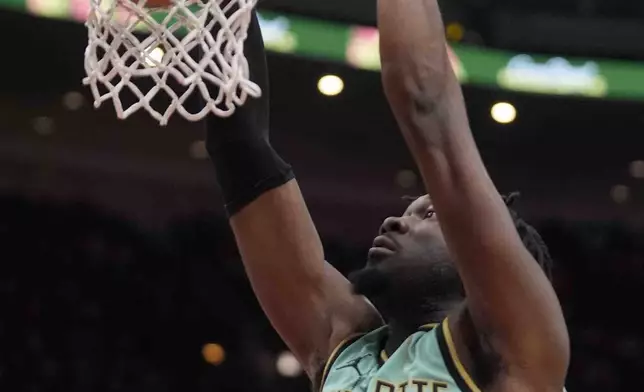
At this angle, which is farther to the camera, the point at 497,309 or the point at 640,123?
the point at 640,123

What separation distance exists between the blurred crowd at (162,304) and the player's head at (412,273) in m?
3.53

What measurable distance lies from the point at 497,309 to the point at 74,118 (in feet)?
13.5

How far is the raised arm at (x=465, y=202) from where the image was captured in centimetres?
122

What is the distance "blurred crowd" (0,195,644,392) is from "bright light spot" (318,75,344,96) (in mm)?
963

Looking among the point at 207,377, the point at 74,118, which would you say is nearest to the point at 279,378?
the point at 207,377

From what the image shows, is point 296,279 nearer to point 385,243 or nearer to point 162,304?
point 385,243

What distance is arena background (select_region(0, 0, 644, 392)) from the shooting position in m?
4.50

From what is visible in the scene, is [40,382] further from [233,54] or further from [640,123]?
[233,54]

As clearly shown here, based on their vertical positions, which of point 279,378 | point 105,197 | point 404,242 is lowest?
point 279,378

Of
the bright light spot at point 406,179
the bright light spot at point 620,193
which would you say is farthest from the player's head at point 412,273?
the bright light spot at point 620,193

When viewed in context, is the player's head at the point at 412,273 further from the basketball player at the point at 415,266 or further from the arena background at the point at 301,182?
the arena background at the point at 301,182

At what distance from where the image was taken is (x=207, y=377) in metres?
5.05

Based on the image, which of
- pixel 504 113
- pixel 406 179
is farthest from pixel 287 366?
pixel 504 113

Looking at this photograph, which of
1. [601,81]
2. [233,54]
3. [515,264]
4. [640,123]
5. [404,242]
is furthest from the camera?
[640,123]
